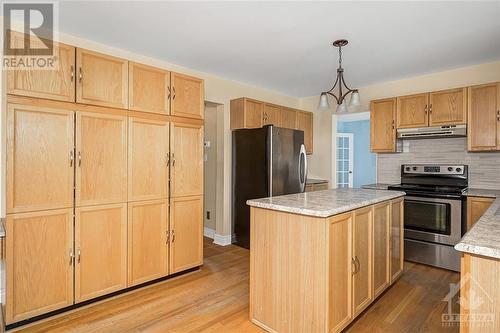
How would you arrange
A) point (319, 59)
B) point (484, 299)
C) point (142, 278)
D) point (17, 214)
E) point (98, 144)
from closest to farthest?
point (484, 299), point (17, 214), point (98, 144), point (142, 278), point (319, 59)

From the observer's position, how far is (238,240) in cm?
404

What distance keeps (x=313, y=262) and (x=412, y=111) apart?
9.60ft

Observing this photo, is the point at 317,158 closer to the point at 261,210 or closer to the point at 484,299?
the point at 261,210

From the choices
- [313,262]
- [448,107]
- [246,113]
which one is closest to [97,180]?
[313,262]

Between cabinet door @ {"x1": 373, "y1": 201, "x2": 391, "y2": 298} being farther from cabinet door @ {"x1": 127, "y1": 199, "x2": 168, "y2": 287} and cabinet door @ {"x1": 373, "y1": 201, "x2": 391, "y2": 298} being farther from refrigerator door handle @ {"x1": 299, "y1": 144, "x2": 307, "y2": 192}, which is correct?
cabinet door @ {"x1": 127, "y1": 199, "x2": 168, "y2": 287}

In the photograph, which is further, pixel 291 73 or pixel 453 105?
pixel 291 73

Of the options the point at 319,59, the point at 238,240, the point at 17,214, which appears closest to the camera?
the point at 17,214

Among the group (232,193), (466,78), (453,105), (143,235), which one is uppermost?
(466,78)

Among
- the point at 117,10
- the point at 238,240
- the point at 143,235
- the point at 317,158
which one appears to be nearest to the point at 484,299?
the point at 143,235

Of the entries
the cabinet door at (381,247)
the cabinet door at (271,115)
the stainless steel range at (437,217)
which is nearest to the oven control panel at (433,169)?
the stainless steel range at (437,217)

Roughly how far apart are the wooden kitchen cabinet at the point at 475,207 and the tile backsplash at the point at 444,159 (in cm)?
64

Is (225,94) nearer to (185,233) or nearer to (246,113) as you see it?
(246,113)

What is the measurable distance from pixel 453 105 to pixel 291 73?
2.03 metres

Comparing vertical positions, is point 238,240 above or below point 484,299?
below
